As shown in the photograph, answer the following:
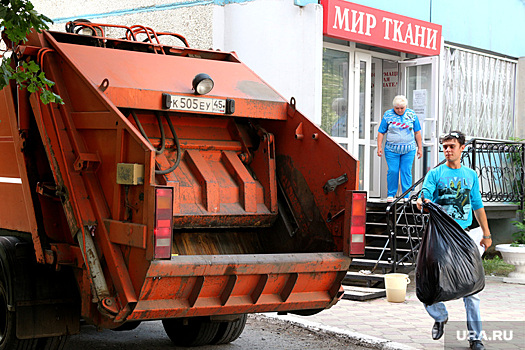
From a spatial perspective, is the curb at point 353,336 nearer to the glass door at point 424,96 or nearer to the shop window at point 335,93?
the shop window at point 335,93

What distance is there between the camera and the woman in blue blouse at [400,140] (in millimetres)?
10797

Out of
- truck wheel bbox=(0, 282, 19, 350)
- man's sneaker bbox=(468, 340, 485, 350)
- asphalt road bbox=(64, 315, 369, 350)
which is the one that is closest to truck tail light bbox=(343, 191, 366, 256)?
asphalt road bbox=(64, 315, 369, 350)

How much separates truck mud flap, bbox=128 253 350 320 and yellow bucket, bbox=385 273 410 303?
300 centimetres

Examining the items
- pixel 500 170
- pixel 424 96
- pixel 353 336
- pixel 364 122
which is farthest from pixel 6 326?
pixel 500 170

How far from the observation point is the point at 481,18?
13.9 meters

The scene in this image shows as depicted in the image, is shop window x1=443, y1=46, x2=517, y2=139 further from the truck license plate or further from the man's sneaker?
the truck license plate

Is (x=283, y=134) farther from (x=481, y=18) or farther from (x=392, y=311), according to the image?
(x=481, y=18)

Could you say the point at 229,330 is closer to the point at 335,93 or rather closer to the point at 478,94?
the point at 335,93

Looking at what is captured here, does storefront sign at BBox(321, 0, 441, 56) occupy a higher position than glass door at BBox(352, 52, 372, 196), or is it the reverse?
storefront sign at BBox(321, 0, 441, 56)

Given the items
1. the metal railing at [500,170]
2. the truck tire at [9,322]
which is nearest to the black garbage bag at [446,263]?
the truck tire at [9,322]

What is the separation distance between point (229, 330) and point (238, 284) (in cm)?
160

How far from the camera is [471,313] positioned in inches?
240

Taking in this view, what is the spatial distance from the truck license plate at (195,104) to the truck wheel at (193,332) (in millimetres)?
1848

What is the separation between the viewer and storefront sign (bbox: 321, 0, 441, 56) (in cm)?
1056
